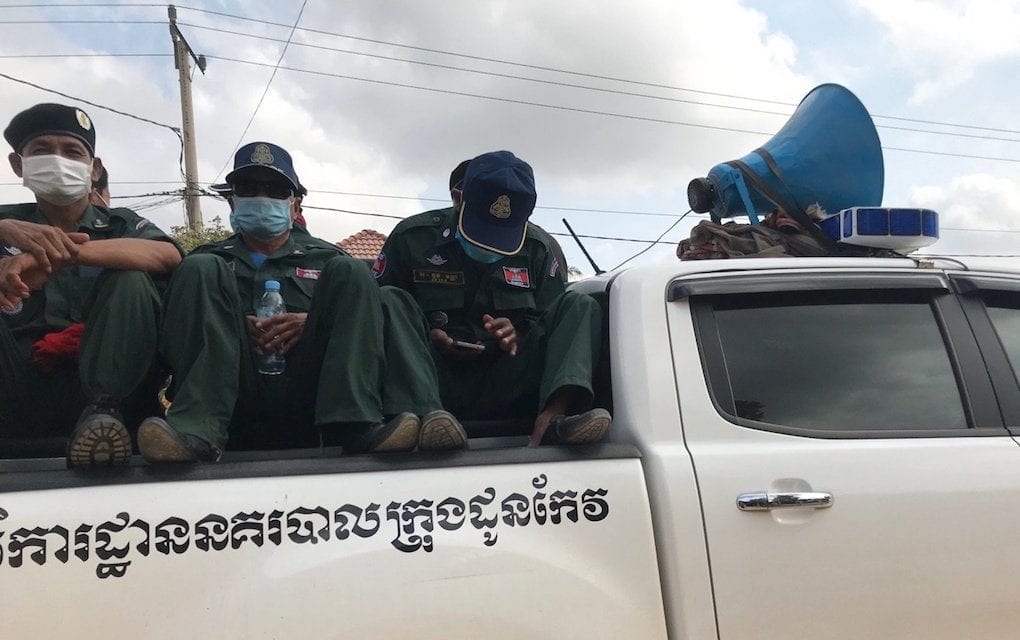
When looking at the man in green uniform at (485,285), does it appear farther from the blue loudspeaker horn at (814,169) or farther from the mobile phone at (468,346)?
the blue loudspeaker horn at (814,169)

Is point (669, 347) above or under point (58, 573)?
above

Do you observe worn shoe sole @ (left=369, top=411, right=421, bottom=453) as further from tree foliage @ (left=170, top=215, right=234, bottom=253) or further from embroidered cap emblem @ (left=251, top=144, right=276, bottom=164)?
tree foliage @ (left=170, top=215, right=234, bottom=253)

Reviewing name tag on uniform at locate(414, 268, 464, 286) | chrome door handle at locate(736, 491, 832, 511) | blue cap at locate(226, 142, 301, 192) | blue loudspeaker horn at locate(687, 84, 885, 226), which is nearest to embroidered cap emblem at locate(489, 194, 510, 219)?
name tag on uniform at locate(414, 268, 464, 286)

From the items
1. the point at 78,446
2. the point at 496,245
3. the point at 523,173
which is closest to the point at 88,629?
the point at 78,446

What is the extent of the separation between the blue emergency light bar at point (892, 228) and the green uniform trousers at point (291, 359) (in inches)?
59.8

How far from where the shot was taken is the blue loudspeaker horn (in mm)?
2885

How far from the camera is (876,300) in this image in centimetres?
213

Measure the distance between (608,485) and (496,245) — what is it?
112 centimetres

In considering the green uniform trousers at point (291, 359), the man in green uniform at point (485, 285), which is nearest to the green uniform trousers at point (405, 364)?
the green uniform trousers at point (291, 359)

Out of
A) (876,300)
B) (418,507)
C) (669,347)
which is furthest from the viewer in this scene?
(876,300)

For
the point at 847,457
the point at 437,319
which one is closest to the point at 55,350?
the point at 437,319

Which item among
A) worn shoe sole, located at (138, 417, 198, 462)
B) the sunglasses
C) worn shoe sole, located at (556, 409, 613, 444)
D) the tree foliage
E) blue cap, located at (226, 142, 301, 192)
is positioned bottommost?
worn shoe sole, located at (556, 409, 613, 444)

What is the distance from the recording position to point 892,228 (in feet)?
7.76

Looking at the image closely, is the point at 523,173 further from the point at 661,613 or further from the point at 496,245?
the point at 661,613
